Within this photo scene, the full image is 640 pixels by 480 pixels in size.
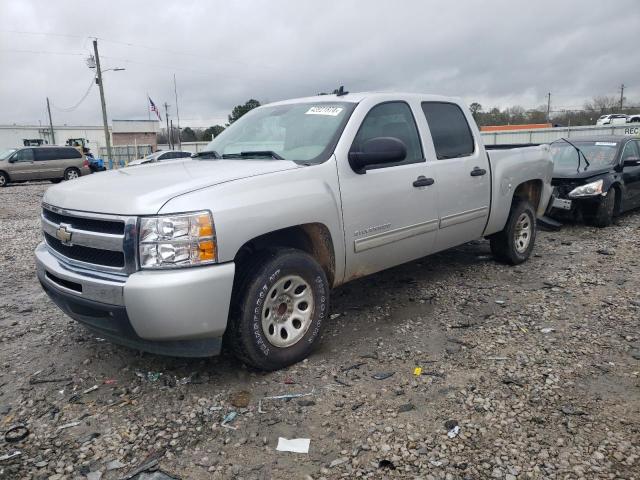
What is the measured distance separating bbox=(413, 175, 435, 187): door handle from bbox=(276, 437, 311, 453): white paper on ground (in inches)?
91.9

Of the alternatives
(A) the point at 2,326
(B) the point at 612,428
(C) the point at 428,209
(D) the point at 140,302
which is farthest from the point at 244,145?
(B) the point at 612,428

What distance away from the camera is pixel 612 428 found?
2.73 meters

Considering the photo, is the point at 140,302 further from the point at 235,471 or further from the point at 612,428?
the point at 612,428

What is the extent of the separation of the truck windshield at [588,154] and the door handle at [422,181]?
18.9 feet

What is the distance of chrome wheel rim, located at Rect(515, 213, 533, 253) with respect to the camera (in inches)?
235

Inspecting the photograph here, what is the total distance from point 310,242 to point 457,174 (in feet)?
5.97

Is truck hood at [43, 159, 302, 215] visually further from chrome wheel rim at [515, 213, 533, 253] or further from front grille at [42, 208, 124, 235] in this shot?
chrome wheel rim at [515, 213, 533, 253]

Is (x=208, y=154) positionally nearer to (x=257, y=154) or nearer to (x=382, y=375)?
(x=257, y=154)

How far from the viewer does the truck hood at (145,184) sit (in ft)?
9.52

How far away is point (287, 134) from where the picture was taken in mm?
4117

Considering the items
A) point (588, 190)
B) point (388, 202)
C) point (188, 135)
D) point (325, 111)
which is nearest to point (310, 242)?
point (388, 202)

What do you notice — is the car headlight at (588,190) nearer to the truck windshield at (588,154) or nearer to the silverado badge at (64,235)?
the truck windshield at (588,154)

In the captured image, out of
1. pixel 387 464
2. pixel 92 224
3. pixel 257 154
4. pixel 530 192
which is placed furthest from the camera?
pixel 530 192

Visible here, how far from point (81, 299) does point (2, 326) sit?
1.95 metres
